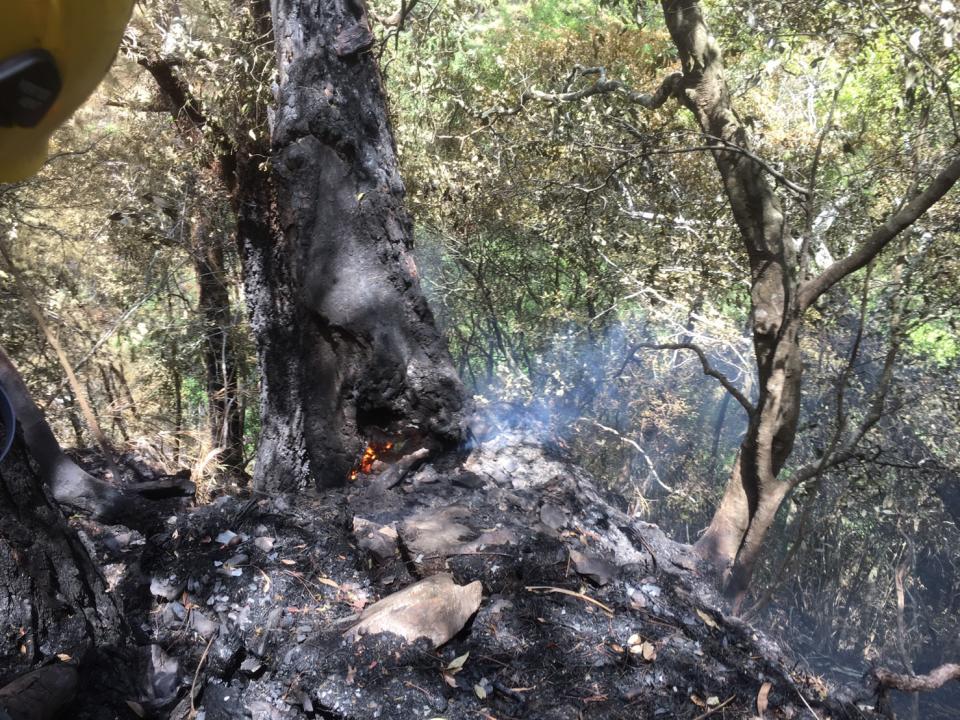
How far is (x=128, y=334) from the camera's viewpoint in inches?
268

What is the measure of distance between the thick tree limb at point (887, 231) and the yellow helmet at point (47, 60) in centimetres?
420

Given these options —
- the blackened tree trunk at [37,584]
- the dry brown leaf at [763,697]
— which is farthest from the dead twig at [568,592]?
the blackened tree trunk at [37,584]

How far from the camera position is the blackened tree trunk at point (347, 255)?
133 inches

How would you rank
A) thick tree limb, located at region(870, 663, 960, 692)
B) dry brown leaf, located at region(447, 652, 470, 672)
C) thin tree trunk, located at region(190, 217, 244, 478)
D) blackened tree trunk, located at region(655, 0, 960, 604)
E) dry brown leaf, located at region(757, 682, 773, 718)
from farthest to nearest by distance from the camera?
thin tree trunk, located at region(190, 217, 244, 478), blackened tree trunk, located at region(655, 0, 960, 604), thick tree limb, located at region(870, 663, 960, 692), dry brown leaf, located at region(757, 682, 773, 718), dry brown leaf, located at region(447, 652, 470, 672)

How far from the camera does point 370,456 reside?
3.49 meters

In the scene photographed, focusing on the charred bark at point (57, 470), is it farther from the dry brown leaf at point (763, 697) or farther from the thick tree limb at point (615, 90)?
the thick tree limb at point (615, 90)

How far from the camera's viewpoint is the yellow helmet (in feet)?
2.26

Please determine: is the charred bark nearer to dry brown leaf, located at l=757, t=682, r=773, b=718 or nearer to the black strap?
the black strap

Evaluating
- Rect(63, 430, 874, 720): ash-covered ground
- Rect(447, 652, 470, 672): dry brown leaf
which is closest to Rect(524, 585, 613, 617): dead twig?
Rect(63, 430, 874, 720): ash-covered ground

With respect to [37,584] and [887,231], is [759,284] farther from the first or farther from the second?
[37,584]

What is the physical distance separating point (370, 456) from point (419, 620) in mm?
1501

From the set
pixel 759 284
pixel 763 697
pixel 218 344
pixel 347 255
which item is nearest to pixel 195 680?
pixel 763 697

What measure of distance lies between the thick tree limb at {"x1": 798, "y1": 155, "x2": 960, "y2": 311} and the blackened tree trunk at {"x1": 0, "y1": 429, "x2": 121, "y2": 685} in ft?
14.5

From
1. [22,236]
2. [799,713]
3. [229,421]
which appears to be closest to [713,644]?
[799,713]
